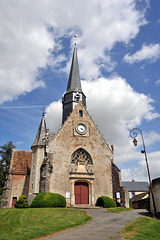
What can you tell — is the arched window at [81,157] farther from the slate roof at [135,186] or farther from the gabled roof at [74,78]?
the slate roof at [135,186]

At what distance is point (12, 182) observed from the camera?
→ 26.8m

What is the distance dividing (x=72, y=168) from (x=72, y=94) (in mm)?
12528

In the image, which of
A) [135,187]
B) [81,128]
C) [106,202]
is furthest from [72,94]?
[135,187]

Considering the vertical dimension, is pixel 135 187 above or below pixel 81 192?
above

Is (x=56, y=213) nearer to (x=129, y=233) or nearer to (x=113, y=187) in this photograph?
(x=129, y=233)

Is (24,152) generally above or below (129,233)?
above

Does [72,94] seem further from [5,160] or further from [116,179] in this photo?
[5,160]

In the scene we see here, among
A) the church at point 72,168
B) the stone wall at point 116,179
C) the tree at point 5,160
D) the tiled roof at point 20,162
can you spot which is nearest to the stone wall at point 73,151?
the church at point 72,168

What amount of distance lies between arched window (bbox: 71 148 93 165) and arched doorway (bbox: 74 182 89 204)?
2509 mm

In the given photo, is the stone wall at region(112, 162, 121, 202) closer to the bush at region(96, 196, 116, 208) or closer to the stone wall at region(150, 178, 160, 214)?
the bush at region(96, 196, 116, 208)

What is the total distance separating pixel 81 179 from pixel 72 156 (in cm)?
294

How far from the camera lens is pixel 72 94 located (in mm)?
31578

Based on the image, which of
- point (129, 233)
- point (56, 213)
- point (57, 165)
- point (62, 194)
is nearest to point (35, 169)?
point (57, 165)

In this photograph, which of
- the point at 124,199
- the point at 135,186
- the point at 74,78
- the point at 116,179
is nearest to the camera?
the point at 124,199
